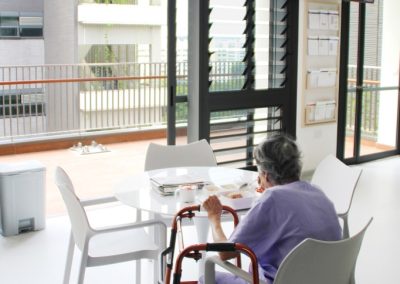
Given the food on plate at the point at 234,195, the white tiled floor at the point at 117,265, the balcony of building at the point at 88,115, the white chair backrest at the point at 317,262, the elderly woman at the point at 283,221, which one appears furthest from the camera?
the balcony of building at the point at 88,115

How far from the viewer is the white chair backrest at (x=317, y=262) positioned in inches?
67.1

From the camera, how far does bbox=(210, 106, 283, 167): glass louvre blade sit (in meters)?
4.88

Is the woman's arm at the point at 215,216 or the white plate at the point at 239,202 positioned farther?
the white plate at the point at 239,202

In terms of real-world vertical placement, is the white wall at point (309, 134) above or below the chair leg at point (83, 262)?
above

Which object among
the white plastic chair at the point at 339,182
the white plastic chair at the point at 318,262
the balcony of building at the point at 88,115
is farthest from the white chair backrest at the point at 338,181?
the balcony of building at the point at 88,115

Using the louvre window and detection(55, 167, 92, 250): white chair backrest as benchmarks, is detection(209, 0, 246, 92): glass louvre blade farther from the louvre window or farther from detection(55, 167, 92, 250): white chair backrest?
detection(55, 167, 92, 250): white chair backrest

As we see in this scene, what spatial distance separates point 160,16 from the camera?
8016mm

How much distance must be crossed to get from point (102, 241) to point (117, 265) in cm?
75

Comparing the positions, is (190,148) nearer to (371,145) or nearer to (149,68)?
(371,145)

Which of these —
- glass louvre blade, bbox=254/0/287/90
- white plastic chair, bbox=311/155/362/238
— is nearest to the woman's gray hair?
white plastic chair, bbox=311/155/362/238

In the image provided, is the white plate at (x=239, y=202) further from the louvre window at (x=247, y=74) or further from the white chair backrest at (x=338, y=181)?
the louvre window at (x=247, y=74)

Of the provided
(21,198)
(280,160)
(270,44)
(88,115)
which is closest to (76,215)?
(280,160)

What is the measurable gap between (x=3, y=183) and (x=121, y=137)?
357cm

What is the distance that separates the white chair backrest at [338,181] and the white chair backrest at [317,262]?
3.17ft
